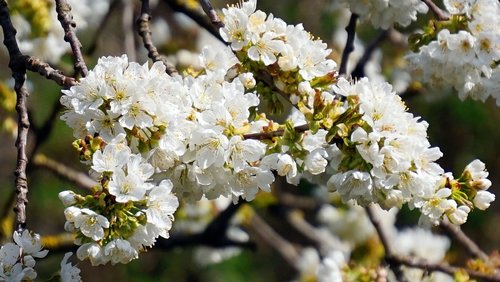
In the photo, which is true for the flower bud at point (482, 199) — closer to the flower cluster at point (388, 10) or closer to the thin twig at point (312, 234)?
the flower cluster at point (388, 10)

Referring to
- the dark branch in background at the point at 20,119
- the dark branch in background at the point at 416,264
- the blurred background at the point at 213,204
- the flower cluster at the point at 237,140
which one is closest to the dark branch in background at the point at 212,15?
the flower cluster at the point at 237,140

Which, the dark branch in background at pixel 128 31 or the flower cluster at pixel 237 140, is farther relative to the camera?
the dark branch in background at pixel 128 31

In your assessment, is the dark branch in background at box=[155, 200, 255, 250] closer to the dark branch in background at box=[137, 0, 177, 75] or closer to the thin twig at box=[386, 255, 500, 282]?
the thin twig at box=[386, 255, 500, 282]

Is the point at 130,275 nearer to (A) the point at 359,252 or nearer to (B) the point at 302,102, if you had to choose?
(A) the point at 359,252

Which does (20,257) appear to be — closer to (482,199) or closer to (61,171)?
(482,199)

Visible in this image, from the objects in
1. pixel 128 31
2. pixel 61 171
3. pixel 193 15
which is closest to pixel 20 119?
pixel 193 15

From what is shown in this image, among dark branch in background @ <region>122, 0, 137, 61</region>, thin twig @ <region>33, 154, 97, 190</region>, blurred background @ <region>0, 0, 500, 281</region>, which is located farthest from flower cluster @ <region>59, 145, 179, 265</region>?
blurred background @ <region>0, 0, 500, 281</region>

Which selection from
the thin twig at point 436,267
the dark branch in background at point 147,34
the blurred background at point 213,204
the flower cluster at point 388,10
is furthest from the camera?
the blurred background at point 213,204
